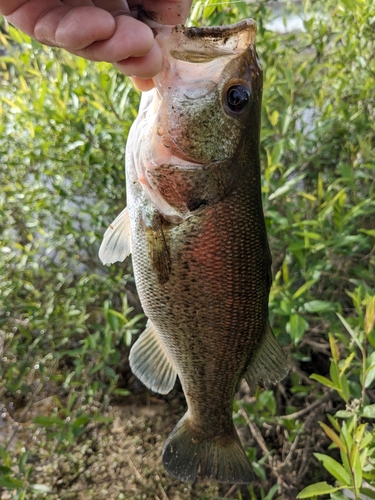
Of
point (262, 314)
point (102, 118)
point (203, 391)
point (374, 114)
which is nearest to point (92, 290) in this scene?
point (102, 118)

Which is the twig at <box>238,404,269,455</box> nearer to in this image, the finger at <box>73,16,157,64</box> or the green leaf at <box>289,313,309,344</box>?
the green leaf at <box>289,313,309,344</box>

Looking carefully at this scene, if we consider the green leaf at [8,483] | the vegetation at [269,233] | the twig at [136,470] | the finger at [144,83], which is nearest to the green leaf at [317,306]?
the vegetation at [269,233]

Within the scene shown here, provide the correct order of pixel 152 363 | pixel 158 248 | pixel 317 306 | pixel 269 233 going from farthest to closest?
pixel 269 233, pixel 317 306, pixel 152 363, pixel 158 248

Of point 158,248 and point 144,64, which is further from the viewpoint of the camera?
point 158,248

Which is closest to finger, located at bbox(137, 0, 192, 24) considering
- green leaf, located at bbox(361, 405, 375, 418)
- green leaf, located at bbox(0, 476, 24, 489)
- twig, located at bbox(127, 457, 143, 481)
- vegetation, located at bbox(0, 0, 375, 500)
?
vegetation, located at bbox(0, 0, 375, 500)

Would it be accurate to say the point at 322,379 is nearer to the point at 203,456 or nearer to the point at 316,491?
the point at 316,491

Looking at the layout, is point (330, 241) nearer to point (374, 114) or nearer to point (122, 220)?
point (122, 220)

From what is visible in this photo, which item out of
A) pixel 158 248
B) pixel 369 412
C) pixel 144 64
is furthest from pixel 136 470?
pixel 144 64
